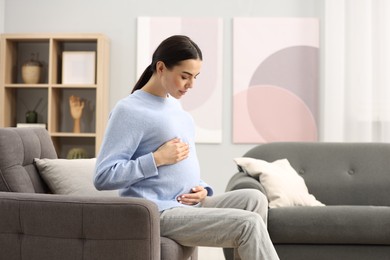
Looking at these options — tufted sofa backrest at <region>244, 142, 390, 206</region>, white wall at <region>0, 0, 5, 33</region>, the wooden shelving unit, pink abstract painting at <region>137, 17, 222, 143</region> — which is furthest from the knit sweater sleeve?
white wall at <region>0, 0, 5, 33</region>

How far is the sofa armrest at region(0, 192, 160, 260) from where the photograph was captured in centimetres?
205

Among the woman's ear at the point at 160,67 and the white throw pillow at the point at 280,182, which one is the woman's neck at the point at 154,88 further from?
the white throw pillow at the point at 280,182

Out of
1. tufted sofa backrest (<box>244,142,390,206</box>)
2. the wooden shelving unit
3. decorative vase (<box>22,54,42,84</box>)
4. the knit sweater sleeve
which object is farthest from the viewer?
decorative vase (<box>22,54,42,84</box>)

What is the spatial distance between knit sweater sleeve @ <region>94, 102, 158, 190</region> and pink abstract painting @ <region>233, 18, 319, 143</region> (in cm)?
301

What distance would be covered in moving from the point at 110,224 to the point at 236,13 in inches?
138

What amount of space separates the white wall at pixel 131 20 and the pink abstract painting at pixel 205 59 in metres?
0.06

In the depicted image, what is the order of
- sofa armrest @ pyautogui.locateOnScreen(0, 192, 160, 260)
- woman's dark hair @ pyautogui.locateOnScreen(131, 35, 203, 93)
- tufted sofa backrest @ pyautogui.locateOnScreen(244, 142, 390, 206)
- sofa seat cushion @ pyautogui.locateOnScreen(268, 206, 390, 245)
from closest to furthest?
sofa armrest @ pyautogui.locateOnScreen(0, 192, 160, 260) → woman's dark hair @ pyautogui.locateOnScreen(131, 35, 203, 93) → sofa seat cushion @ pyautogui.locateOnScreen(268, 206, 390, 245) → tufted sofa backrest @ pyautogui.locateOnScreen(244, 142, 390, 206)

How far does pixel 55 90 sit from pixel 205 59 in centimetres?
128

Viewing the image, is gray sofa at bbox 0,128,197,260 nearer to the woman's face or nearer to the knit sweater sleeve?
the knit sweater sleeve

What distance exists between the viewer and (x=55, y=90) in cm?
517

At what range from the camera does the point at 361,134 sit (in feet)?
16.7

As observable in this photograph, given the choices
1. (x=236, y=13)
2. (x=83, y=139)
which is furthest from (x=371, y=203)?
(x=83, y=139)

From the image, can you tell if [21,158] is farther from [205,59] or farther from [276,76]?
[276,76]

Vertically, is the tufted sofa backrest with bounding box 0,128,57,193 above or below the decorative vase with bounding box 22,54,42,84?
below
